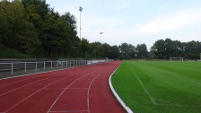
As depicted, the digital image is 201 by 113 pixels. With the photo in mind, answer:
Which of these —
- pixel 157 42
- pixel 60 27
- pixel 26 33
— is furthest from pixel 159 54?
pixel 26 33

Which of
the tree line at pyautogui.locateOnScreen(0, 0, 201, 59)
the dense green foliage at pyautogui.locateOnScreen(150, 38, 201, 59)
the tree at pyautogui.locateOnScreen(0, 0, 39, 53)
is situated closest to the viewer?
the tree at pyautogui.locateOnScreen(0, 0, 39, 53)

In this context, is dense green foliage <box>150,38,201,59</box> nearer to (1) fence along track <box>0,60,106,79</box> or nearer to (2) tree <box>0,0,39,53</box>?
(2) tree <box>0,0,39,53</box>

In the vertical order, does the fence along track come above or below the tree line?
below

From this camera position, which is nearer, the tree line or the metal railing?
the metal railing

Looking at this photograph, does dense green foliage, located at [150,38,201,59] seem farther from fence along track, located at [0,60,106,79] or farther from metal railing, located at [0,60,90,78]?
fence along track, located at [0,60,106,79]

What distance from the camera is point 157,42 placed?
189 m

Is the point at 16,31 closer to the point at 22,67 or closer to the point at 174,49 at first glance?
the point at 22,67

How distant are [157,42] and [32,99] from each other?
181 m

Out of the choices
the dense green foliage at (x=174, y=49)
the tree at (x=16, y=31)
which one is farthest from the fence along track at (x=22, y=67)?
the dense green foliage at (x=174, y=49)

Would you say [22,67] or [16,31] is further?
[16,31]

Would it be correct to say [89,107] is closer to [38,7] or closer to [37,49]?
[37,49]

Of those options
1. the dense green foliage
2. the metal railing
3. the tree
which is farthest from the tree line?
the dense green foliage

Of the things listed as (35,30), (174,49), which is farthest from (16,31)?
(174,49)

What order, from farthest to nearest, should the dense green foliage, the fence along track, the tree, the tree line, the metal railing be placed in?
Answer: the dense green foliage
the tree line
the tree
the metal railing
the fence along track
